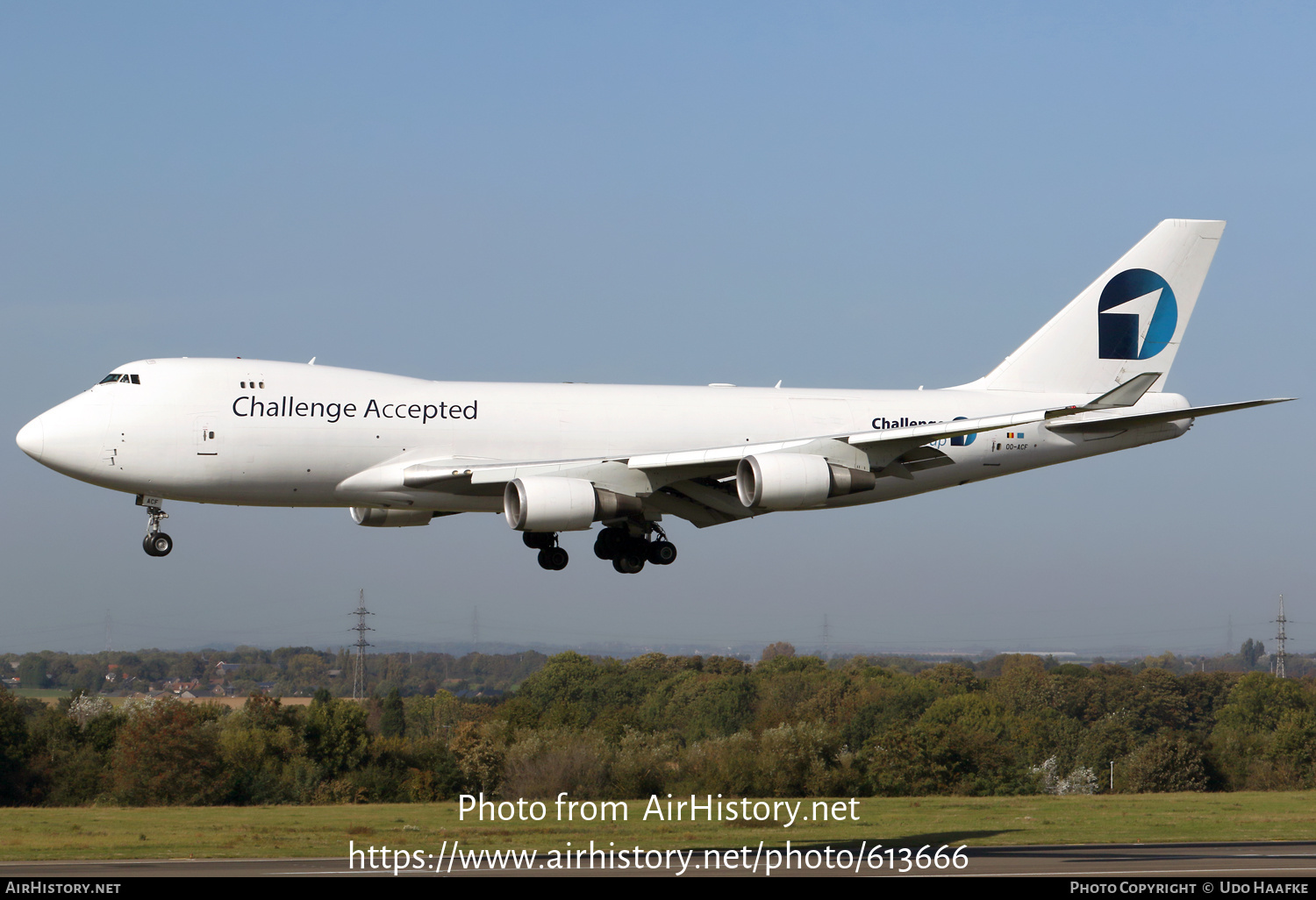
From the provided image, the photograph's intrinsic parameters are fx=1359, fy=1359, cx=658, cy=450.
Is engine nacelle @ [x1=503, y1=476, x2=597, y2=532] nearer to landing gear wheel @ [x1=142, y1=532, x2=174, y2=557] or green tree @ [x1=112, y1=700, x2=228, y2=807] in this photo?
landing gear wheel @ [x1=142, y1=532, x2=174, y2=557]

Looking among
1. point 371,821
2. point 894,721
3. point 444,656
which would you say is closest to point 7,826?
point 371,821

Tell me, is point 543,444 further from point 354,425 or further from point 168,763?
point 168,763

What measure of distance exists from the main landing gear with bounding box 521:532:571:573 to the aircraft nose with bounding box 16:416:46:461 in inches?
538

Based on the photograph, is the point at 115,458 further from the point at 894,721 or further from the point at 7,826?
the point at 894,721

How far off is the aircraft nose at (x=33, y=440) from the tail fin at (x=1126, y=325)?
93.7 feet

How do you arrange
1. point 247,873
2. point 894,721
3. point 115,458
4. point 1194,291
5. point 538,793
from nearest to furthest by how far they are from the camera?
1. point 247,873
2. point 115,458
3. point 1194,291
4. point 538,793
5. point 894,721

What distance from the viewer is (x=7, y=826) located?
2036 inches

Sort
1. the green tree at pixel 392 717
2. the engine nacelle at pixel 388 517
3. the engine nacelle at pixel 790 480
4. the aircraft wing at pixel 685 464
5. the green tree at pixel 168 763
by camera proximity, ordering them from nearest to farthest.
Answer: the engine nacelle at pixel 790 480, the aircraft wing at pixel 685 464, the engine nacelle at pixel 388 517, the green tree at pixel 168 763, the green tree at pixel 392 717

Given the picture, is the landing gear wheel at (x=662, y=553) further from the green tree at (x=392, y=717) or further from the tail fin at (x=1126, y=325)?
the green tree at (x=392, y=717)

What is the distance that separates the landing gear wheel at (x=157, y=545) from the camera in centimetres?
3628

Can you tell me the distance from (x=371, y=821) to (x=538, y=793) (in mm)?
21677

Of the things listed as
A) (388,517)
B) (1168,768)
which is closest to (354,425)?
(388,517)

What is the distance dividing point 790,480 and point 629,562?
7876 millimetres

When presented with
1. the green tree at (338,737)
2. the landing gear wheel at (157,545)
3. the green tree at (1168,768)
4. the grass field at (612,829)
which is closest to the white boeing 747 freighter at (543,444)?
the landing gear wheel at (157,545)
